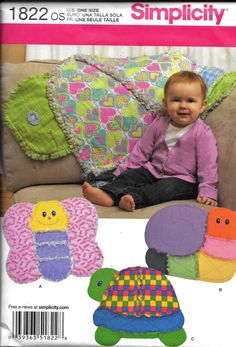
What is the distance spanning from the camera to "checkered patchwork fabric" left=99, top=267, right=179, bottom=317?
73 centimetres

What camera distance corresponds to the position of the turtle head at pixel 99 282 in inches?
29.3

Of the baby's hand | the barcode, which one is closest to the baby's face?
the baby's hand

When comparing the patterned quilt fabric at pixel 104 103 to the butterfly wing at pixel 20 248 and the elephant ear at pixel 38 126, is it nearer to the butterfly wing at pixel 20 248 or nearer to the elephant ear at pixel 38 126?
the elephant ear at pixel 38 126

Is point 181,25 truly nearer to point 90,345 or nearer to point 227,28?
point 227,28

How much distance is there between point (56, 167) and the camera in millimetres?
898

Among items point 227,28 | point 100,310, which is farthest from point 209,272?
point 227,28

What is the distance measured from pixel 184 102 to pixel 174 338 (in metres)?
0.34

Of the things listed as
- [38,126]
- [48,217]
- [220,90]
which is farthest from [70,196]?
[220,90]

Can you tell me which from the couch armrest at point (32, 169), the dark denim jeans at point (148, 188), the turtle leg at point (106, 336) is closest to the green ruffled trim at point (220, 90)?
the dark denim jeans at point (148, 188)

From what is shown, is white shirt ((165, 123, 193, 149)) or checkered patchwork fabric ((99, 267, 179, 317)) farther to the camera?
white shirt ((165, 123, 193, 149))

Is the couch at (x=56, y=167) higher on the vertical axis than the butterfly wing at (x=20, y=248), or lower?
higher

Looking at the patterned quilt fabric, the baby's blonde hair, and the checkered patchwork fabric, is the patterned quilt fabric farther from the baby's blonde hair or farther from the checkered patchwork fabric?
the checkered patchwork fabric

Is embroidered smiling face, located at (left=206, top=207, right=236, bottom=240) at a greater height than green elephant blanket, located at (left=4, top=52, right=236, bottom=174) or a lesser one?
lesser

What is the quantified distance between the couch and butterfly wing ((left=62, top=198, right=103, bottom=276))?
2 centimetres
